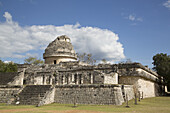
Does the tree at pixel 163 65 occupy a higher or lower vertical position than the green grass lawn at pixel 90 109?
higher

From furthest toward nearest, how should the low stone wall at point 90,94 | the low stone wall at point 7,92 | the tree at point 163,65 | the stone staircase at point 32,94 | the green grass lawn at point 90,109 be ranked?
the tree at point 163,65, the low stone wall at point 7,92, the stone staircase at point 32,94, the low stone wall at point 90,94, the green grass lawn at point 90,109

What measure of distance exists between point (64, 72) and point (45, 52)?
9175 mm

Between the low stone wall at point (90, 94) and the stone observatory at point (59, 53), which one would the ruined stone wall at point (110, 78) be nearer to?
the low stone wall at point (90, 94)

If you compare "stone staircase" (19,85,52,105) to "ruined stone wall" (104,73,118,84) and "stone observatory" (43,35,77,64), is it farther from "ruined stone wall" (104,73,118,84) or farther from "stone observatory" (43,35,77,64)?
"stone observatory" (43,35,77,64)

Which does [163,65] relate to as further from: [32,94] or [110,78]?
[32,94]

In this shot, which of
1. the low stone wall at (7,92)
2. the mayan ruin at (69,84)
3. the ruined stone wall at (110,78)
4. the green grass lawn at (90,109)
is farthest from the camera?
the ruined stone wall at (110,78)

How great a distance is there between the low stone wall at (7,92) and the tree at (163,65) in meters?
27.3

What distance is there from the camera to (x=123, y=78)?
23109 millimetres

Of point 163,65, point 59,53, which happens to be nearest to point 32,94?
point 59,53

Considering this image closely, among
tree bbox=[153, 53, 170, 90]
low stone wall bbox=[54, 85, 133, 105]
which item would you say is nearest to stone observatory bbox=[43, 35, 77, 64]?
low stone wall bbox=[54, 85, 133, 105]

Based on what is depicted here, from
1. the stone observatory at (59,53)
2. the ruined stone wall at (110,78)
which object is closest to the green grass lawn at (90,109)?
the ruined stone wall at (110,78)

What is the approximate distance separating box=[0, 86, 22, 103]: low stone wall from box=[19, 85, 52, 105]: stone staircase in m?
1.07

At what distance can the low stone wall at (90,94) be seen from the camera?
591 inches

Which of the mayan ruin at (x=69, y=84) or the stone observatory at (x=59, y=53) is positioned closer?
the mayan ruin at (x=69, y=84)
